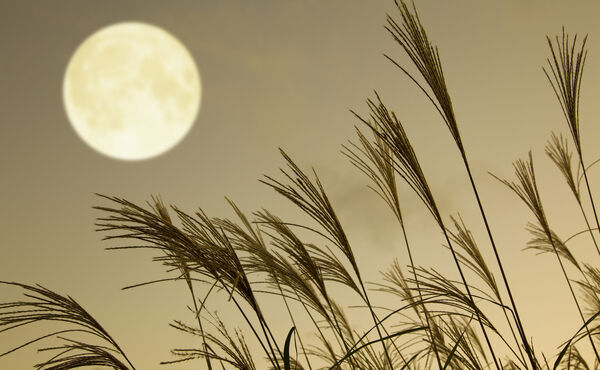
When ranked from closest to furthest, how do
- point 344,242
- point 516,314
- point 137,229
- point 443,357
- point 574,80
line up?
point 516,314
point 137,229
point 344,242
point 574,80
point 443,357

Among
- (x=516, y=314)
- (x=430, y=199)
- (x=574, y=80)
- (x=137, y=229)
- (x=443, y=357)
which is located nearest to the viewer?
(x=516, y=314)

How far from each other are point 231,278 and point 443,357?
191 centimetres

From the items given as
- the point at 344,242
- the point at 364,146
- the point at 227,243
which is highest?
the point at 364,146

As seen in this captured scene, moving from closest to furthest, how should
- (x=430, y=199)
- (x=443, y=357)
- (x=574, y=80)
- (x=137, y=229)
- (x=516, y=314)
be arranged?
(x=516, y=314)
(x=137, y=229)
(x=430, y=199)
(x=574, y=80)
(x=443, y=357)

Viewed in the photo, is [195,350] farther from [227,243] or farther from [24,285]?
[24,285]

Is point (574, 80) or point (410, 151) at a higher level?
point (574, 80)

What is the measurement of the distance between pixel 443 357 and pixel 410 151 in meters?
1.73

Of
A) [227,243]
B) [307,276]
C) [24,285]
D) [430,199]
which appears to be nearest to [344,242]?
[307,276]

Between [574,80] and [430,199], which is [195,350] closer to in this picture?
[430,199]

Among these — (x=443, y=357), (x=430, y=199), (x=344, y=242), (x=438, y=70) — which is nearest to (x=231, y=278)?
(x=344, y=242)

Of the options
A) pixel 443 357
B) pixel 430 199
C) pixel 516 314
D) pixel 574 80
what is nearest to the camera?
pixel 516 314

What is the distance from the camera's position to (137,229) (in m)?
1.64

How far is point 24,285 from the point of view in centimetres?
160

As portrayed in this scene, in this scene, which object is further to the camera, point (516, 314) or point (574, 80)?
point (574, 80)
